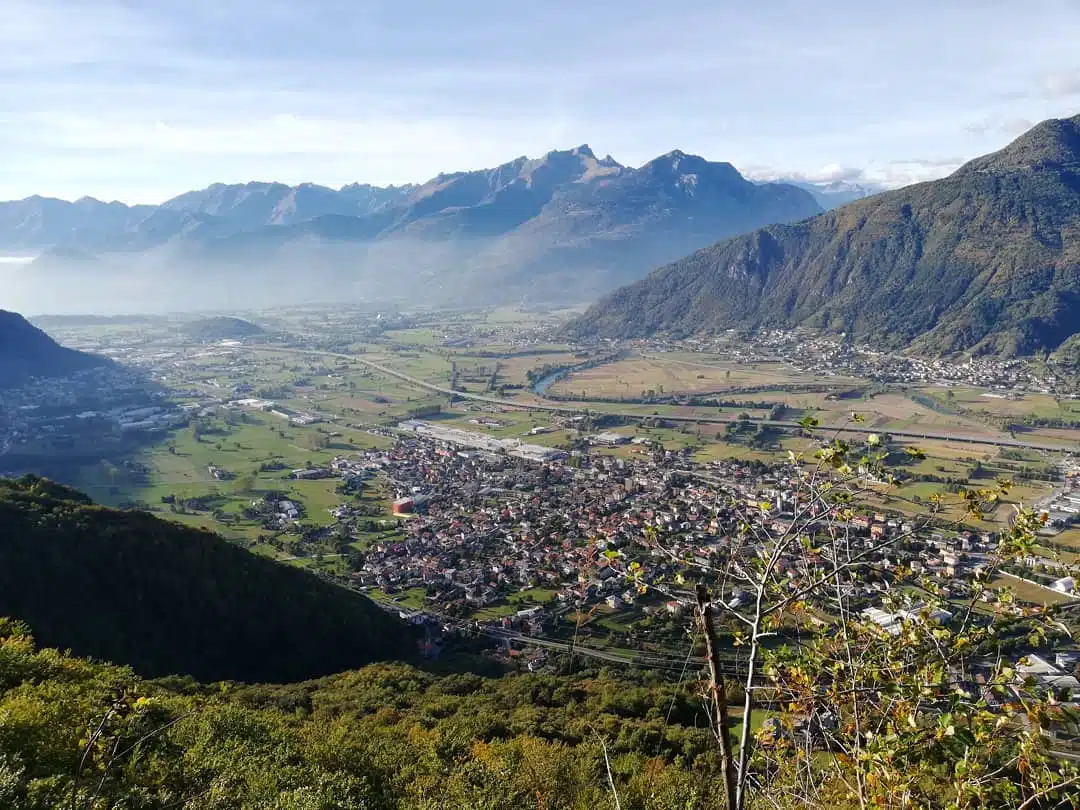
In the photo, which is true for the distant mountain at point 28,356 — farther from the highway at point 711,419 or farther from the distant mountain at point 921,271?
the distant mountain at point 921,271

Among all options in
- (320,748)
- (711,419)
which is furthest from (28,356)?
(320,748)

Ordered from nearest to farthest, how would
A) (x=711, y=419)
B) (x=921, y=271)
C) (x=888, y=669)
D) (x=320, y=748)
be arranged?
(x=888, y=669) < (x=320, y=748) < (x=711, y=419) < (x=921, y=271)

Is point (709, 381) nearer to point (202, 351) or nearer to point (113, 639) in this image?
point (113, 639)

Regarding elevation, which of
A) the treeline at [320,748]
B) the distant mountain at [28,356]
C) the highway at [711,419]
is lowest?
the highway at [711,419]

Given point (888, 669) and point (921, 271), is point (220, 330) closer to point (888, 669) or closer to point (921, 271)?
point (921, 271)

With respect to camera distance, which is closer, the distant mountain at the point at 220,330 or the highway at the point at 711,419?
the highway at the point at 711,419

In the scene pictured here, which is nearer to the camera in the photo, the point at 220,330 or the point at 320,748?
the point at 320,748

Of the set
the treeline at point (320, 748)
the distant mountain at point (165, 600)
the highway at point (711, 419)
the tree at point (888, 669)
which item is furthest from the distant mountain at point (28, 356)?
the tree at point (888, 669)

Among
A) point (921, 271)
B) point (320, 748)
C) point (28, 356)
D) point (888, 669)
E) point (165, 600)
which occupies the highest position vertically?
point (921, 271)
